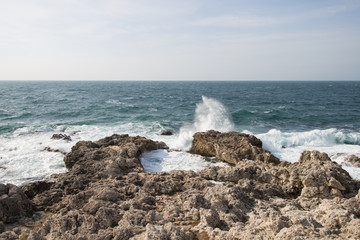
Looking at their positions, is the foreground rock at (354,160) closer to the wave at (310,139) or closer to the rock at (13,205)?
the wave at (310,139)

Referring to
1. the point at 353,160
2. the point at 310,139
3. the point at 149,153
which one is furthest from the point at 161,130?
the point at 353,160

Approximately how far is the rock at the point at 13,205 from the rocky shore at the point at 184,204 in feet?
0.09

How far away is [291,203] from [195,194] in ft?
9.93

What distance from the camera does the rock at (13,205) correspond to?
746 cm

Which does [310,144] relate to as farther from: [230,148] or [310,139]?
[230,148]

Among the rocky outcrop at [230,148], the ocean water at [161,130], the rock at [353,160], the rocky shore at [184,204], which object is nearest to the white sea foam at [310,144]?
the ocean water at [161,130]

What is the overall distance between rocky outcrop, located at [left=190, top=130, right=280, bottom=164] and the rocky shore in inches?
109

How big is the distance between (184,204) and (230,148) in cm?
794

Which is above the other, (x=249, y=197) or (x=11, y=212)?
(x=249, y=197)

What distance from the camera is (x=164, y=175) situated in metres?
10.4

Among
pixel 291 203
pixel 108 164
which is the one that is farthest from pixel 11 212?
pixel 291 203

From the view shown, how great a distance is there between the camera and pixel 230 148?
1478cm

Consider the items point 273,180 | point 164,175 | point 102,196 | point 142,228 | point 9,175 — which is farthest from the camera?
point 9,175

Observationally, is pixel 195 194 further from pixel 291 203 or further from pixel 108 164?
pixel 108 164
